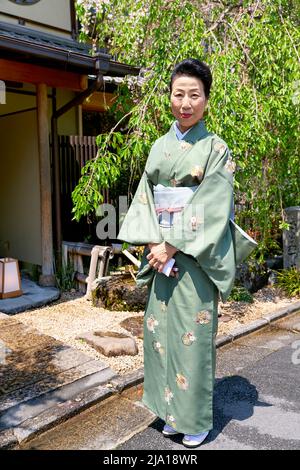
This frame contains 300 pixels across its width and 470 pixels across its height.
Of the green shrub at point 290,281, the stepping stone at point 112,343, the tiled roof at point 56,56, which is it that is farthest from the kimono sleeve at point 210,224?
the green shrub at point 290,281

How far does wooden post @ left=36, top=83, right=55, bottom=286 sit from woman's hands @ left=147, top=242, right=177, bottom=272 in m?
3.86

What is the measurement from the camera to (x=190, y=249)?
274 centimetres

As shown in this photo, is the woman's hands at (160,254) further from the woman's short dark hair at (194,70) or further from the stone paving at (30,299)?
the stone paving at (30,299)

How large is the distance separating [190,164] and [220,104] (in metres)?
2.39

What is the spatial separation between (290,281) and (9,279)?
4.21m

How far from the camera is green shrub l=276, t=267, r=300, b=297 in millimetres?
6867

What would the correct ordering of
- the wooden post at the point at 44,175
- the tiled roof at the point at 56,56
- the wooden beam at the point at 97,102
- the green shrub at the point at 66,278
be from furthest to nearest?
the wooden beam at the point at 97,102
the green shrub at the point at 66,278
the wooden post at the point at 44,175
the tiled roof at the point at 56,56

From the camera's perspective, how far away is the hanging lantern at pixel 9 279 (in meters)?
5.99

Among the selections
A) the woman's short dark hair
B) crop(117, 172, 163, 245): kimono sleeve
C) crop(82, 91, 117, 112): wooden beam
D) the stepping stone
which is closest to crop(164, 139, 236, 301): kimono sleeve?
crop(117, 172, 163, 245): kimono sleeve

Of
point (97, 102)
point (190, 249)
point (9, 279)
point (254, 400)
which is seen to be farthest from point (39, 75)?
point (254, 400)

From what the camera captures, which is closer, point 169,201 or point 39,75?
point 169,201

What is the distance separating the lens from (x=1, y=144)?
25.4ft

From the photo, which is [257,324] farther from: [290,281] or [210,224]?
[210,224]
